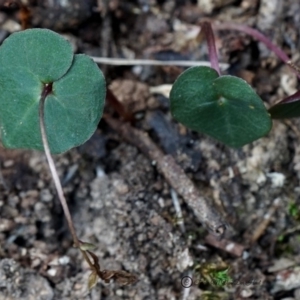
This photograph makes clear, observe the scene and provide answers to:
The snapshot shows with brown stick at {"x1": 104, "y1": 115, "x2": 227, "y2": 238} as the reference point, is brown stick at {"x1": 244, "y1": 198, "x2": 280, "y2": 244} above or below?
below

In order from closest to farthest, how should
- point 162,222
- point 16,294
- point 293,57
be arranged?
point 16,294 → point 162,222 → point 293,57

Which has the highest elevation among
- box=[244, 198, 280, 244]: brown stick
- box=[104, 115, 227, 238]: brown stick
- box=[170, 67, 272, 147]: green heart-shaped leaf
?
box=[170, 67, 272, 147]: green heart-shaped leaf

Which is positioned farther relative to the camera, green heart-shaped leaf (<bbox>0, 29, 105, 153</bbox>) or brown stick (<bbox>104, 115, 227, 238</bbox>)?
brown stick (<bbox>104, 115, 227, 238</bbox>)

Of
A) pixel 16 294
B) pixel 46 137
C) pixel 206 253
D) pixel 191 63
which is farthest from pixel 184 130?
pixel 16 294

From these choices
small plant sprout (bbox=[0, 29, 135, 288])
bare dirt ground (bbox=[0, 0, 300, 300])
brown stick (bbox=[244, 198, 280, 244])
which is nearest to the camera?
small plant sprout (bbox=[0, 29, 135, 288])

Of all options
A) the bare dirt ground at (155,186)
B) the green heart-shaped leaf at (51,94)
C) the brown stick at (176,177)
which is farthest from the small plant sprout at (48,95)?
the brown stick at (176,177)

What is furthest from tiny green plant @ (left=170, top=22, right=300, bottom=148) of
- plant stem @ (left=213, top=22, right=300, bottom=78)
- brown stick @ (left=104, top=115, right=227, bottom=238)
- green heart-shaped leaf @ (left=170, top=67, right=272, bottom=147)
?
plant stem @ (left=213, top=22, right=300, bottom=78)

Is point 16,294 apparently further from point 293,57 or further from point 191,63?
point 293,57

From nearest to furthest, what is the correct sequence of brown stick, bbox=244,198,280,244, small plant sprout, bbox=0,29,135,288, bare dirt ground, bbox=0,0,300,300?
small plant sprout, bbox=0,29,135,288
bare dirt ground, bbox=0,0,300,300
brown stick, bbox=244,198,280,244

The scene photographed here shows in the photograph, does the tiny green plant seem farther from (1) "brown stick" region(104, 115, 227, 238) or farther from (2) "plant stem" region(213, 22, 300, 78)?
(2) "plant stem" region(213, 22, 300, 78)
